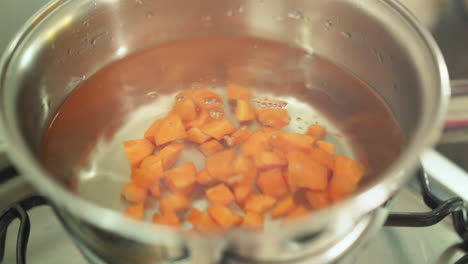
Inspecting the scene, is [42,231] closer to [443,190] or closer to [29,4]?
[29,4]

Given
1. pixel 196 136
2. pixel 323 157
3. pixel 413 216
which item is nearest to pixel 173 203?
pixel 196 136

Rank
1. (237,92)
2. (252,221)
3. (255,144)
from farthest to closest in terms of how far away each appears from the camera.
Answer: (237,92) < (255,144) < (252,221)

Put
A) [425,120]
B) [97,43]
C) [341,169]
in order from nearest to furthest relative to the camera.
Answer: [425,120], [341,169], [97,43]

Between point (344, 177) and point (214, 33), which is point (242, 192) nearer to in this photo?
point (344, 177)

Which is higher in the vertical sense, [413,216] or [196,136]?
[196,136]

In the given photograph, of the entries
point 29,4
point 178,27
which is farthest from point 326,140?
point 29,4

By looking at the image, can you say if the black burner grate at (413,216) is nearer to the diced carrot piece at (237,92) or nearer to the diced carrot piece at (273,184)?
the diced carrot piece at (273,184)
